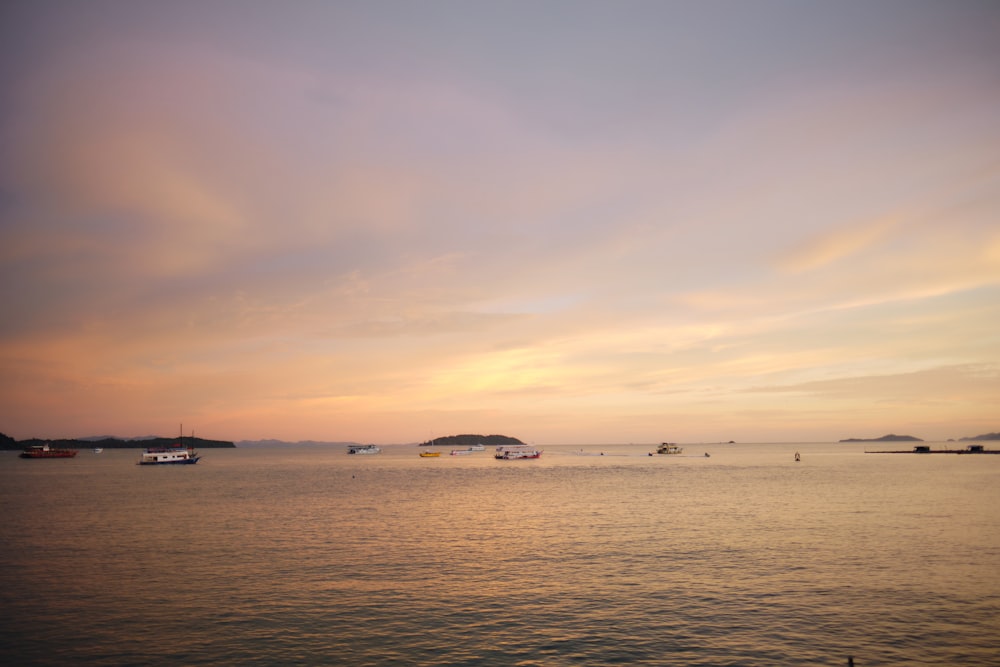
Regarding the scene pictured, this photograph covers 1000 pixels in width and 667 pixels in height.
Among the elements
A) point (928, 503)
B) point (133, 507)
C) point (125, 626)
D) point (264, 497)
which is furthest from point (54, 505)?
point (928, 503)

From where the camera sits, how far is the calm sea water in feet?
93.5

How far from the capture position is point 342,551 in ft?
172

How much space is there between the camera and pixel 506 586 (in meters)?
39.9

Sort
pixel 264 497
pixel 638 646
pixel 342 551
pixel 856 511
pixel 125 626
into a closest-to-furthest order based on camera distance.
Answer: pixel 638 646, pixel 125 626, pixel 342 551, pixel 856 511, pixel 264 497

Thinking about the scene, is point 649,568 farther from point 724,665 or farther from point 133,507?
point 133,507

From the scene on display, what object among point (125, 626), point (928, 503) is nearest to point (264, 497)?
point (125, 626)

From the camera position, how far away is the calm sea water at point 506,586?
28.5 meters

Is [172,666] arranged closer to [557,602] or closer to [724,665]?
[557,602]

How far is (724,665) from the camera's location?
26094 mm

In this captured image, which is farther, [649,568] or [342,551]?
[342,551]

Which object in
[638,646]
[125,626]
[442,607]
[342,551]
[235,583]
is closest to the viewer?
[638,646]

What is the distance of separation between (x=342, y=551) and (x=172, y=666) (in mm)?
26106

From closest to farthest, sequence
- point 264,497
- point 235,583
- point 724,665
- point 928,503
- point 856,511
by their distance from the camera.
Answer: point 724,665 < point 235,583 < point 856,511 < point 928,503 < point 264,497

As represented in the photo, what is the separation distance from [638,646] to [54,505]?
9394cm
